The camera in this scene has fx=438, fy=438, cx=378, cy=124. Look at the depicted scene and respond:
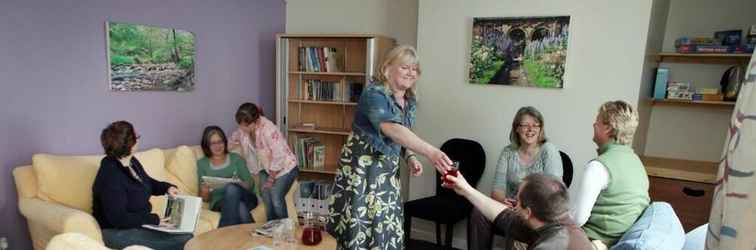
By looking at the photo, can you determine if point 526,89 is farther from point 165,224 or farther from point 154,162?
point 154,162

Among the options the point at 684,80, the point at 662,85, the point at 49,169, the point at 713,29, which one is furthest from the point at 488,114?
the point at 49,169

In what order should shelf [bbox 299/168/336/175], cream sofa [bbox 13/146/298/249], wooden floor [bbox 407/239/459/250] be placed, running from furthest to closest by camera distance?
shelf [bbox 299/168/336/175]
wooden floor [bbox 407/239/459/250]
cream sofa [bbox 13/146/298/249]

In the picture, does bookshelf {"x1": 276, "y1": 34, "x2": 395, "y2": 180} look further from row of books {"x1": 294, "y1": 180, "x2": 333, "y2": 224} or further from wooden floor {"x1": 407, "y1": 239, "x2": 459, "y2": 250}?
wooden floor {"x1": 407, "y1": 239, "x2": 459, "y2": 250}

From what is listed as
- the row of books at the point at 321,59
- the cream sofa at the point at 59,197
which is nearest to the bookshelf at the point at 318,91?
the row of books at the point at 321,59

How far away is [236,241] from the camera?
229 centimetres

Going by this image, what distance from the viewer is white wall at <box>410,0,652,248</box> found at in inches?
111

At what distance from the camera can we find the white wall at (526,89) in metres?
A: 2.83

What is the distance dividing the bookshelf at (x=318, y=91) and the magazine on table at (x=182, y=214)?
1704mm

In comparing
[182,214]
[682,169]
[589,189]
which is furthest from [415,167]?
[682,169]

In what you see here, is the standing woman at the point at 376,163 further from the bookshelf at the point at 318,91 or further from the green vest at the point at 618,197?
the bookshelf at the point at 318,91

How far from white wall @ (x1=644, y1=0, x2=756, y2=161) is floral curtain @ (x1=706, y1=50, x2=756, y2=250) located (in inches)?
136

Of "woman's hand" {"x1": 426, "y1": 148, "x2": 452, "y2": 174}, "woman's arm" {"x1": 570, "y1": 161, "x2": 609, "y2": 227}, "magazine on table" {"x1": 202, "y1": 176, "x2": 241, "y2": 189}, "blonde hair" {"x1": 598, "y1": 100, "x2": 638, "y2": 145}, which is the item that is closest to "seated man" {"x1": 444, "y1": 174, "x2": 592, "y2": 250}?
"woman's hand" {"x1": 426, "y1": 148, "x2": 452, "y2": 174}

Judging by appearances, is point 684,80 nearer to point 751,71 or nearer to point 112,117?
point 751,71

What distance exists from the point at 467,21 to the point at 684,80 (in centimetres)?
170
